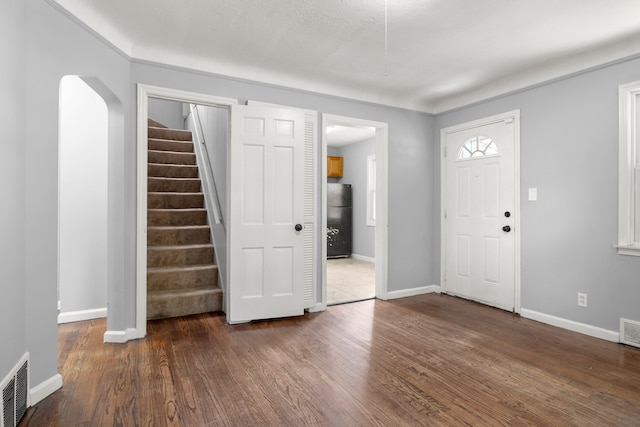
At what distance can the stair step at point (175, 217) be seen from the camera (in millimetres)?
4223

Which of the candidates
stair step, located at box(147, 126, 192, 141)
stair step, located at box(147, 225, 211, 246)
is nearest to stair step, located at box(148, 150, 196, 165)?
stair step, located at box(147, 126, 192, 141)

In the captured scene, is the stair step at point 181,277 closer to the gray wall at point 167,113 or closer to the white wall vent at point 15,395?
the white wall vent at point 15,395

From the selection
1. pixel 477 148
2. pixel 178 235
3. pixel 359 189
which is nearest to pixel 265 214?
pixel 178 235

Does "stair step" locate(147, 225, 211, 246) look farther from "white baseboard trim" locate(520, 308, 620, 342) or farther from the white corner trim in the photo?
the white corner trim

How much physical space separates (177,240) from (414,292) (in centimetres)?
304

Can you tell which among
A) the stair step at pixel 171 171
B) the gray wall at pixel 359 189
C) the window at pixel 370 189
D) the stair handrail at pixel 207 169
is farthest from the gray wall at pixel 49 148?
the gray wall at pixel 359 189

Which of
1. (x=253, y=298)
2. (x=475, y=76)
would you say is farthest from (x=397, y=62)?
(x=253, y=298)

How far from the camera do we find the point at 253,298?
3.44 m

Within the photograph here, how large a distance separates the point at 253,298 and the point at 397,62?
8.81 ft

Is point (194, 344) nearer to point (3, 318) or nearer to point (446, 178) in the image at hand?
point (3, 318)

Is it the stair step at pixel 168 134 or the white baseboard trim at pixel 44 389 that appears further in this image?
the stair step at pixel 168 134

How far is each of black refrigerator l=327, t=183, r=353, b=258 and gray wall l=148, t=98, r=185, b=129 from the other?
3.28m

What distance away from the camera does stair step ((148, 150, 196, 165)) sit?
16.4 feet

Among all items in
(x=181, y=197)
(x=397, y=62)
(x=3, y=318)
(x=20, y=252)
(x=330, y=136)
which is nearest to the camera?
(x=3, y=318)
